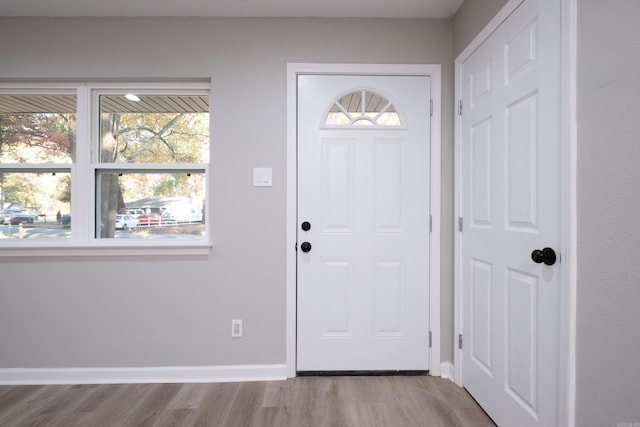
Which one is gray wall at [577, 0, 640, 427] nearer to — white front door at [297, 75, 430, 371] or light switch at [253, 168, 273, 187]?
white front door at [297, 75, 430, 371]

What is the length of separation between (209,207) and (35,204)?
49.4 inches

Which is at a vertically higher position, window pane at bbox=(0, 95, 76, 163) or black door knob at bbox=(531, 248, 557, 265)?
window pane at bbox=(0, 95, 76, 163)

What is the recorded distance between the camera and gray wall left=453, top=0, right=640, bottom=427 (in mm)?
925

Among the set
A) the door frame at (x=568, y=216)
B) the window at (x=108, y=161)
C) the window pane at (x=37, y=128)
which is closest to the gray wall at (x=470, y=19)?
the door frame at (x=568, y=216)

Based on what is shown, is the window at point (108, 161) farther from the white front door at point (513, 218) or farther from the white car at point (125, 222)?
the white front door at point (513, 218)

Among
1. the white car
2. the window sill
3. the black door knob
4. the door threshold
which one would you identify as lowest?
the door threshold

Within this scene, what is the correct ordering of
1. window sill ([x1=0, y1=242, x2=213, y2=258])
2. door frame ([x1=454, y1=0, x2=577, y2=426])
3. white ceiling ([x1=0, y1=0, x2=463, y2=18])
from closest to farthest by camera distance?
1. door frame ([x1=454, y1=0, x2=577, y2=426])
2. white ceiling ([x1=0, y1=0, x2=463, y2=18])
3. window sill ([x1=0, y1=242, x2=213, y2=258])

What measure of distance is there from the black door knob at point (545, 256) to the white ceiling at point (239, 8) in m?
1.62

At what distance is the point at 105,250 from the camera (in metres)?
2.02

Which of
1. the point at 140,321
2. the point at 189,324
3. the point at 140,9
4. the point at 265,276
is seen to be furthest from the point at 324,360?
the point at 140,9

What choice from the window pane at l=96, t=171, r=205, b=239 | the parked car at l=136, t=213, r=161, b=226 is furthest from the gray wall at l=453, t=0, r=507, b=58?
the parked car at l=136, t=213, r=161, b=226

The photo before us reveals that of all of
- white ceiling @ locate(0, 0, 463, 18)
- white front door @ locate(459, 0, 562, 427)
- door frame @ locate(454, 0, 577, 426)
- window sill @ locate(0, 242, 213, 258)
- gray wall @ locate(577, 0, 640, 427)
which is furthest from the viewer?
window sill @ locate(0, 242, 213, 258)

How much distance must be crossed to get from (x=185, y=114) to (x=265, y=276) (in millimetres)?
1296

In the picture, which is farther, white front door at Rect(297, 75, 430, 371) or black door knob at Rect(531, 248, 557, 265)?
white front door at Rect(297, 75, 430, 371)
